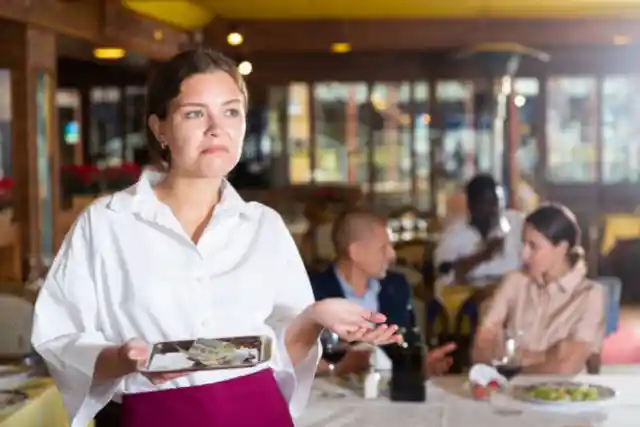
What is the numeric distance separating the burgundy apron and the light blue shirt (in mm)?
1245

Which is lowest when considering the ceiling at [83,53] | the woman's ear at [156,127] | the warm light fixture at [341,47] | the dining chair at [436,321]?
the dining chair at [436,321]

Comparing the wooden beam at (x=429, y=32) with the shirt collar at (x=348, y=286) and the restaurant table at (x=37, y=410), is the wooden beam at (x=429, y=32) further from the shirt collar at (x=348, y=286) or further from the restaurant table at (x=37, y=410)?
the restaurant table at (x=37, y=410)

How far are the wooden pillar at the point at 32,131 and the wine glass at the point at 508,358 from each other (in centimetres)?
258

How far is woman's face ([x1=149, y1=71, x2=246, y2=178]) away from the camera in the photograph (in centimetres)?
101

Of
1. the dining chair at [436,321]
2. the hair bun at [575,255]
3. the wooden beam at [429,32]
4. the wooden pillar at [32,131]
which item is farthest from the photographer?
the wooden beam at [429,32]

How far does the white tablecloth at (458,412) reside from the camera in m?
1.55

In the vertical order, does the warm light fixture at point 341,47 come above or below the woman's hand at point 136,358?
above

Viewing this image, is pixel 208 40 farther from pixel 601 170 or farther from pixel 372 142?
pixel 601 170

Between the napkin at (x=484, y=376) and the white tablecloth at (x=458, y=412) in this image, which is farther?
the napkin at (x=484, y=376)

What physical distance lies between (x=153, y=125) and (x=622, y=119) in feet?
18.6

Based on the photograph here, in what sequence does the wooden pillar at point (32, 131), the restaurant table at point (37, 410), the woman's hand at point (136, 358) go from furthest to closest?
1. the wooden pillar at point (32, 131)
2. the restaurant table at point (37, 410)
3. the woman's hand at point (136, 358)

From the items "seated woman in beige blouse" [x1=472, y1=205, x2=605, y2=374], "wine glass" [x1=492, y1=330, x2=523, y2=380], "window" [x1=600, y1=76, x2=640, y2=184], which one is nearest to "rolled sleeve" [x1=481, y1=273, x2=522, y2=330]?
"seated woman in beige blouse" [x1=472, y1=205, x2=605, y2=374]

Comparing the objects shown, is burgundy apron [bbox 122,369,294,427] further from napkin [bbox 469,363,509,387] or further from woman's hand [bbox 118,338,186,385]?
napkin [bbox 469,363,509,387]

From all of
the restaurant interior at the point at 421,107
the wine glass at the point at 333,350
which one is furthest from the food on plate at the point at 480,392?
the restaurant interior at the point at 421,107
